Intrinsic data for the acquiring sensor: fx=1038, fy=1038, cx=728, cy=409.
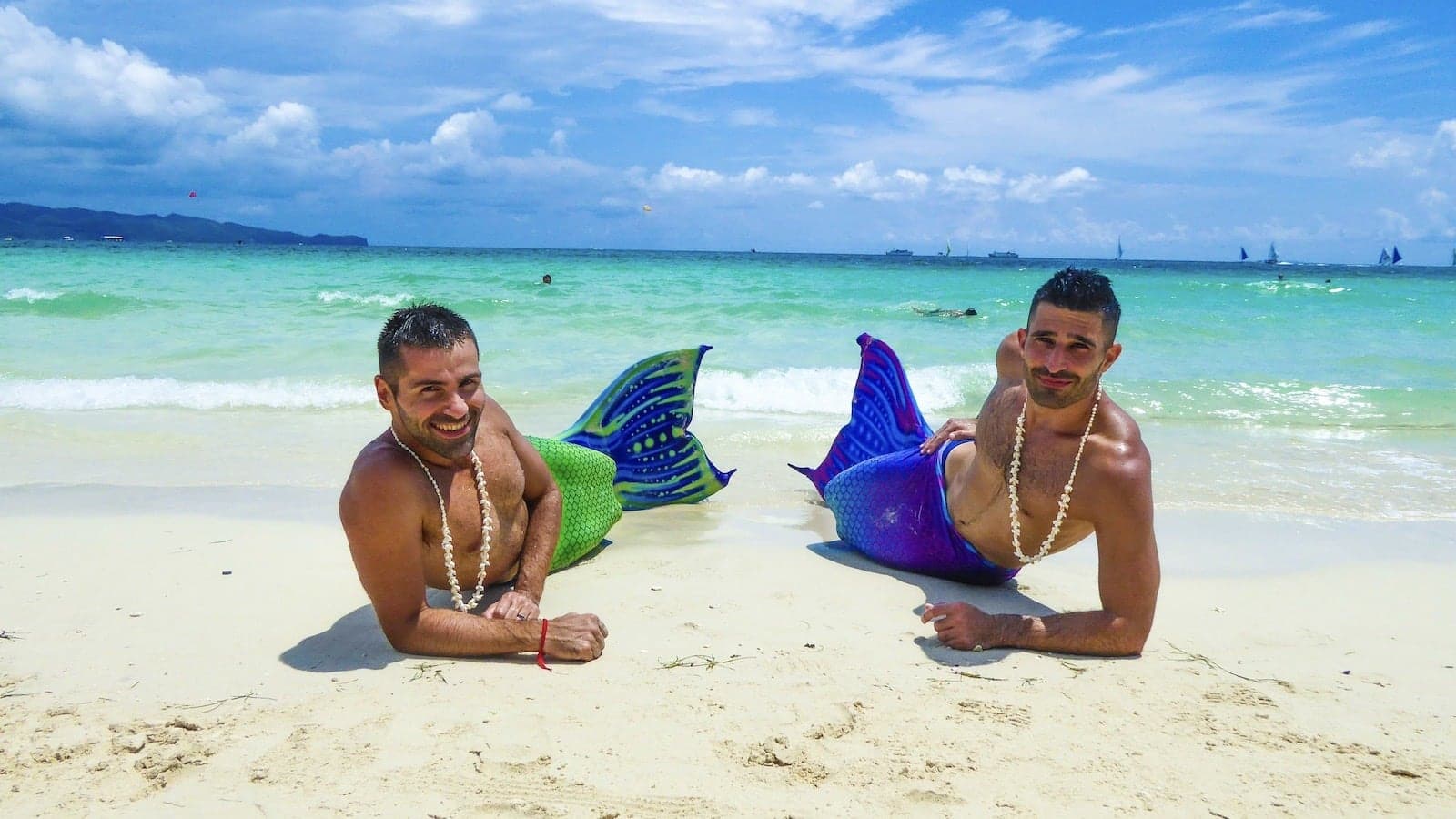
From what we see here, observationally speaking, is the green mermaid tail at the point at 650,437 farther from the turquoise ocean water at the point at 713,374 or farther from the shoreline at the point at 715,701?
the shoreline at the point at 715,701

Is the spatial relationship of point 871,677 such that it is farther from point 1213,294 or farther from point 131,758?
point 1213,294

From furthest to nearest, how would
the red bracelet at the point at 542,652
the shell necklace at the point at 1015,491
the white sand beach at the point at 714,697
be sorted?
the shell necklace at the point at 1015,491 → the red bracelet at the point at 542,652 → the white sand beach at the point at 714,697

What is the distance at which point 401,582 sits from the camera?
300cm

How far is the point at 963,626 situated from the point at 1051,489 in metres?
0.54

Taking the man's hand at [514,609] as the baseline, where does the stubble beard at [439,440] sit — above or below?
above

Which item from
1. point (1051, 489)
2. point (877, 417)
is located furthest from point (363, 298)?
point (1051, 489)

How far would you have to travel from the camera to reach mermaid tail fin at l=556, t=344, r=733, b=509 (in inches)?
196

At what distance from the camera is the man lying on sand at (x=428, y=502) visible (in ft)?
9.71

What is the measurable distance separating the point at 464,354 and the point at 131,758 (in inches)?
51.7

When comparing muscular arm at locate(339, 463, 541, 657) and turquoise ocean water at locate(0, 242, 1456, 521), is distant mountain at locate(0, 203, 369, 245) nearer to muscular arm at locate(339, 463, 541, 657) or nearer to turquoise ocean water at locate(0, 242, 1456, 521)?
turquoise ocean water at locate(0, 242, 1456, 521)

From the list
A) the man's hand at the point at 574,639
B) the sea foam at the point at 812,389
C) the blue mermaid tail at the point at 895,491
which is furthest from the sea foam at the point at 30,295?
the man's hand at the point at 574,639

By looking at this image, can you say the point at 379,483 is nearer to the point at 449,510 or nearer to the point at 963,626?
the point at 449,510

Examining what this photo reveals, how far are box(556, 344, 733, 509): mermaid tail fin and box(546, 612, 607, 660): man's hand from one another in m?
1.88

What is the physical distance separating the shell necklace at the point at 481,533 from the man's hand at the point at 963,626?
1.43 metres
